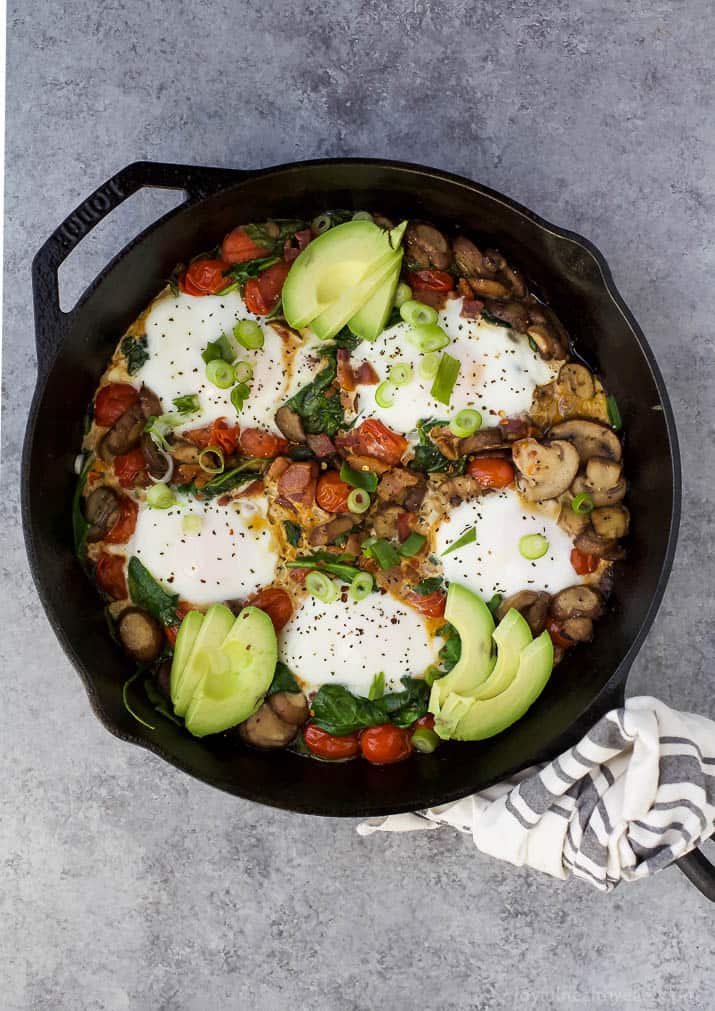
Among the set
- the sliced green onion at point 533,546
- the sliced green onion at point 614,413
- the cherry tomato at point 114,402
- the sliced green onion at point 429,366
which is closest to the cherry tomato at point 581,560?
the sliced green onion at point 533,546

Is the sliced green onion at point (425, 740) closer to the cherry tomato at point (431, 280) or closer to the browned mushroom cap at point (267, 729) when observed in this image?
the browned mushroom cap at point (267, 729)

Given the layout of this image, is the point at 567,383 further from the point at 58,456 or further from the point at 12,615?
the point at 12,615

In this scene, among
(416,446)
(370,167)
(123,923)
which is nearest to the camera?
(370,167)

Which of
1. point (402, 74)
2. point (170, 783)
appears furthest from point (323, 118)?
point (170, 783)

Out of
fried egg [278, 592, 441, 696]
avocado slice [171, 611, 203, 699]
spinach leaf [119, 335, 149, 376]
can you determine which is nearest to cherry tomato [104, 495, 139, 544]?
avocado slice [171, 611, 203, 699]

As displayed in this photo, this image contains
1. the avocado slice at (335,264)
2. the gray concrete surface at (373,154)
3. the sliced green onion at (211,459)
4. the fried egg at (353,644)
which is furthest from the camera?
the gray concrete surface at (373,154)

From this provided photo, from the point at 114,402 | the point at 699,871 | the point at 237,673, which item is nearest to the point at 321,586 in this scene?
the point at 237,673

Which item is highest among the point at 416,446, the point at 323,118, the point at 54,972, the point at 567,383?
the point at 323,118

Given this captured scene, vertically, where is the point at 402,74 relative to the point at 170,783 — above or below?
above
